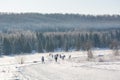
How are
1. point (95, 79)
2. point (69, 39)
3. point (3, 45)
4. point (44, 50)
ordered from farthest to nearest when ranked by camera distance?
point (69, 39)
point (44, 50)
point (3, 45)
point (95, 79)

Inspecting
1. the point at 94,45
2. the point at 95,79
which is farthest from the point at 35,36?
the point at 95,79

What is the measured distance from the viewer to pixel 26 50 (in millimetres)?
106500

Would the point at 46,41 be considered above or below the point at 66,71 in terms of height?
below

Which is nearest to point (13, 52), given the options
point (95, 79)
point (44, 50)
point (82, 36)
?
point (44, 50)

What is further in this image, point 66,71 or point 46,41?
point 46,41

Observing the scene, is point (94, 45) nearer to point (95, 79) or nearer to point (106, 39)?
point (106, 39)

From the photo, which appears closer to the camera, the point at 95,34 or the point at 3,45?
the point at 3,45

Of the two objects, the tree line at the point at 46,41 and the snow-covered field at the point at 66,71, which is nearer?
the snow-covered field at the point at 66,71

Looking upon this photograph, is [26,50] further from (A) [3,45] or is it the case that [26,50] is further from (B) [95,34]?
(B) [95,34]

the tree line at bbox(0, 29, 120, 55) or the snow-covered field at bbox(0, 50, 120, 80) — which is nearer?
the snow-covered field at bbox(0, 50, 120, 80)

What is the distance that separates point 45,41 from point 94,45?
20767 mm

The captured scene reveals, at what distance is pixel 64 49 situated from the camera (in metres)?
117

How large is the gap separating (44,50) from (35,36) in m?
6.32

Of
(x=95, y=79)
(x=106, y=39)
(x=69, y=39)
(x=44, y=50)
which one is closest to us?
(x=95, y=79)
